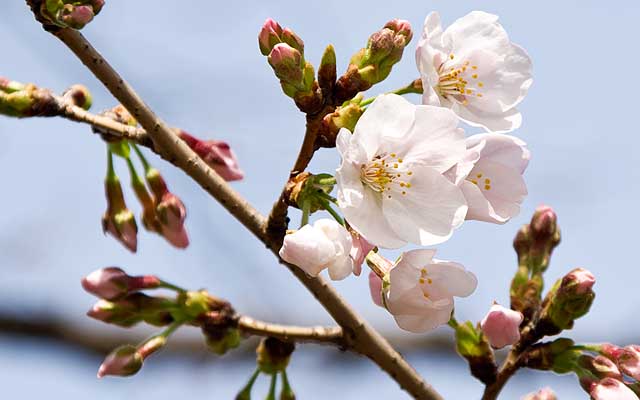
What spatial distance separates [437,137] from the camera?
1.63 m

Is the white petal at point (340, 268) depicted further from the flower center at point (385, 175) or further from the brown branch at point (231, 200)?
the brown branch at point (231, 200)

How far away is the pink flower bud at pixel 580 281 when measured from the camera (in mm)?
1974

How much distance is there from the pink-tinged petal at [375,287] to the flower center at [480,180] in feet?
0.79

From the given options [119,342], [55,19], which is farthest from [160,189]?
[119,342]

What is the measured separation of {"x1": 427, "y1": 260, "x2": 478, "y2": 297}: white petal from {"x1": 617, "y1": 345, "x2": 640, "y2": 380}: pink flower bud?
452mm

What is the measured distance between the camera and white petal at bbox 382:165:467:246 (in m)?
1.62

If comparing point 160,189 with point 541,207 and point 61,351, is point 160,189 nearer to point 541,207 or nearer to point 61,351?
point 541,207

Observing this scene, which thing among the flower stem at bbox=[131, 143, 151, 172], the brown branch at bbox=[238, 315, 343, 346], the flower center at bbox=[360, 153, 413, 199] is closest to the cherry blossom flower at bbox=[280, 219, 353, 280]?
the flower center at bbox=[360, 153, 413, 199]

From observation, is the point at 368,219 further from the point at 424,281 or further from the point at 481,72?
the point at 481,72

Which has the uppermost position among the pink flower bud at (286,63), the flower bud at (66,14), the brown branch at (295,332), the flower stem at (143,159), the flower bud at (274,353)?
the flower bud at (66,14)

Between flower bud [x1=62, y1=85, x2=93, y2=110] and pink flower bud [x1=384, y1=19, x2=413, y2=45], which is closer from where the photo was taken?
pink flower bud [x1=384, y1=19, x2=413, y2=45]

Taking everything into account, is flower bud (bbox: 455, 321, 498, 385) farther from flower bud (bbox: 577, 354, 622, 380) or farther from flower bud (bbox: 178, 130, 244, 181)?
flower bud (bbox: 178, 130, 244, 181)

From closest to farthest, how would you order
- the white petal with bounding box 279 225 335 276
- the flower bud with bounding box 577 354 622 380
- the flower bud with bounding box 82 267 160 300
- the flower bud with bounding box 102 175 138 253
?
the white petal with bounding box 279 225 335 276 < the flower bud with bounding box 577 354 622 380 < the flower bud with bounding box 82 267 160 300 < the flower bud with bounding box 102 175 138 253


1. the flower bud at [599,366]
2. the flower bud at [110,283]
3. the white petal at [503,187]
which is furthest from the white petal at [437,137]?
the flower bud at [110,283]
